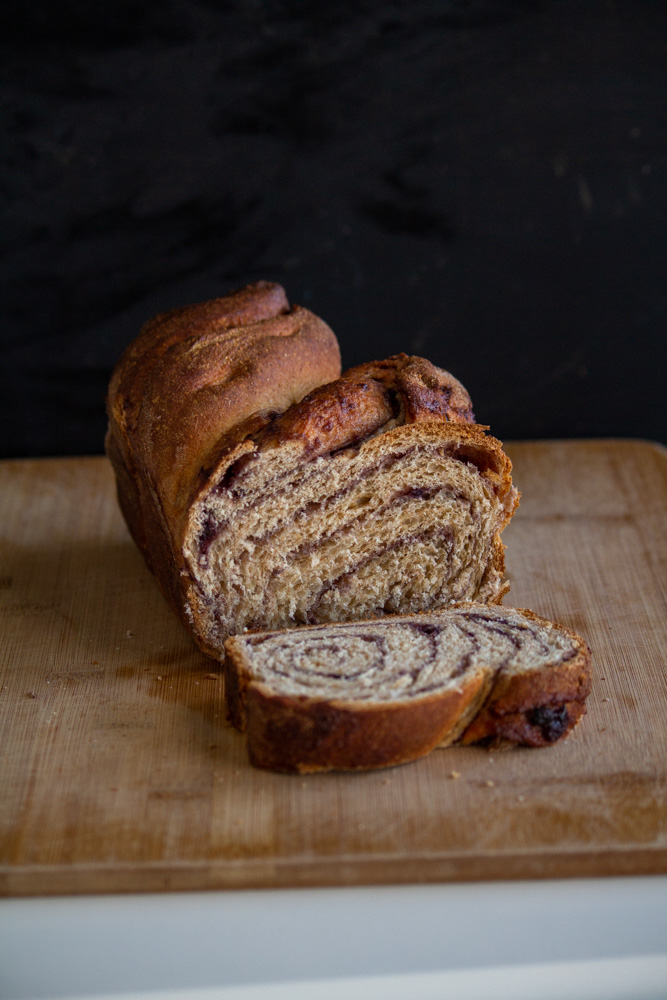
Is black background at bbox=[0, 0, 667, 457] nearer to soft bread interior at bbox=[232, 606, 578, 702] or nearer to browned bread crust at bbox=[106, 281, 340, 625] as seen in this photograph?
browned bread crust at bbox=[106, 281, 340, 625]

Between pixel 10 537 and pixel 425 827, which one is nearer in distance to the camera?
pixel 425 827

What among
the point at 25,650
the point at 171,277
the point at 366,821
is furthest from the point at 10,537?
the point at 366,821

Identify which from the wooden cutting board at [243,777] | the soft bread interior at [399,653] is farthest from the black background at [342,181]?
the soft bread interior at [399,653]

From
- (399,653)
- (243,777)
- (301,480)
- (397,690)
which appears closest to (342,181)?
(301,480)

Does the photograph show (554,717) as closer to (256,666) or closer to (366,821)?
(366,821)

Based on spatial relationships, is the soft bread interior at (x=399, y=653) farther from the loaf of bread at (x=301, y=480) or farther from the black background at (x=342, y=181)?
the black background at (x=342, y=181)

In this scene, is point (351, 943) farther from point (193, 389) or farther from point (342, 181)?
point (342, 181)
